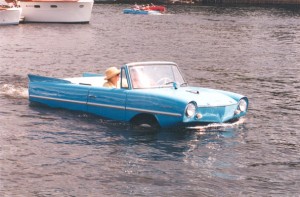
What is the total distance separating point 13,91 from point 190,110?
33.8 feet

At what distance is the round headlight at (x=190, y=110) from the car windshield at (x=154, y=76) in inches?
64.1

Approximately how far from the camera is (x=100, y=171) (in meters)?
13.5

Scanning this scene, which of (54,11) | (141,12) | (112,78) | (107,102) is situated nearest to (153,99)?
(107,102)

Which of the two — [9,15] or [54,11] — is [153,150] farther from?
[54,11]

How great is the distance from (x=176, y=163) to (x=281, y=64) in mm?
25492

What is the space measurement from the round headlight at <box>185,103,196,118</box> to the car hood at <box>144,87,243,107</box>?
123 millimetres

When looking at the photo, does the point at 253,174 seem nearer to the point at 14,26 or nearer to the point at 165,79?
the point at 165,79

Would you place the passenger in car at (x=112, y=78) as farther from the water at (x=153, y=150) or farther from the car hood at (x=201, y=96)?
the car hood at (x=201, y=96)

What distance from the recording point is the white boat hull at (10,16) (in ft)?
218

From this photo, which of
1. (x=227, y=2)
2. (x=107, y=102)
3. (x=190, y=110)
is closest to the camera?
(x=190, y=110)

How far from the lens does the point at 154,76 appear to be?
17.5m

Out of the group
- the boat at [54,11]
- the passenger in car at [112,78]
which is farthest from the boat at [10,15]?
the passenger in car at [112,78]

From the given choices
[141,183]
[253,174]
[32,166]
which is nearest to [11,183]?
[32,166]

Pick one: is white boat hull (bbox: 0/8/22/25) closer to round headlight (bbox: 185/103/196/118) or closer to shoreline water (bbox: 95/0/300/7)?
round headlight (bbox: 185/103/196/118)
